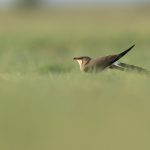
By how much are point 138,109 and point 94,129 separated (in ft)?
2.41

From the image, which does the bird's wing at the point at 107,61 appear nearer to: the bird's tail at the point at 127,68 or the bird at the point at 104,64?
the bird at the point at 104,64

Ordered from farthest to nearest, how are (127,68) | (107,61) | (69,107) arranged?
1. (127,68)
2. (107,61)
3. (69,107)

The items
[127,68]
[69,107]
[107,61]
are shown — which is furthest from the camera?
[127,68]

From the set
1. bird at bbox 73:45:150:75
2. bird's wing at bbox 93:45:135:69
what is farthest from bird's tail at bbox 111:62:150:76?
bird's wing at bbox 93:45:135:69

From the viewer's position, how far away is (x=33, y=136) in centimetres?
569

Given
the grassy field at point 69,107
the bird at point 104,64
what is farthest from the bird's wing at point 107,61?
the grassy field at point 69,107

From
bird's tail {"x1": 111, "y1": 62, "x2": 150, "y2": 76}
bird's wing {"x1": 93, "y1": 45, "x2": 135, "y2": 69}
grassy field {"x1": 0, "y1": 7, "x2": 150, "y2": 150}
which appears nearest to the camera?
grassy field {"x1": 0, "y1": 7, "x2": 150, "y2": 150}

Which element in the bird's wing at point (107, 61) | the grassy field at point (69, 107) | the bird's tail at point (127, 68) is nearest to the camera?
the grassy field at point (69, 107)

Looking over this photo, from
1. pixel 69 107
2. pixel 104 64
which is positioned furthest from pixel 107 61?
pixel 69 107

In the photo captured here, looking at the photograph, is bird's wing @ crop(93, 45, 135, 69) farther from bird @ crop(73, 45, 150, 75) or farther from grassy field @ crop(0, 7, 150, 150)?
grassy field @ crop(0, 7, 150, 150)

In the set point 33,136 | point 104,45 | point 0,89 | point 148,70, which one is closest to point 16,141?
point 33,136

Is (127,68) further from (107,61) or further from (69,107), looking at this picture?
(69,107)

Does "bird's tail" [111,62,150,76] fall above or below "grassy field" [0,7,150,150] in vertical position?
above

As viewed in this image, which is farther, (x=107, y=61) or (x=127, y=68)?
(x=127, y=68)
